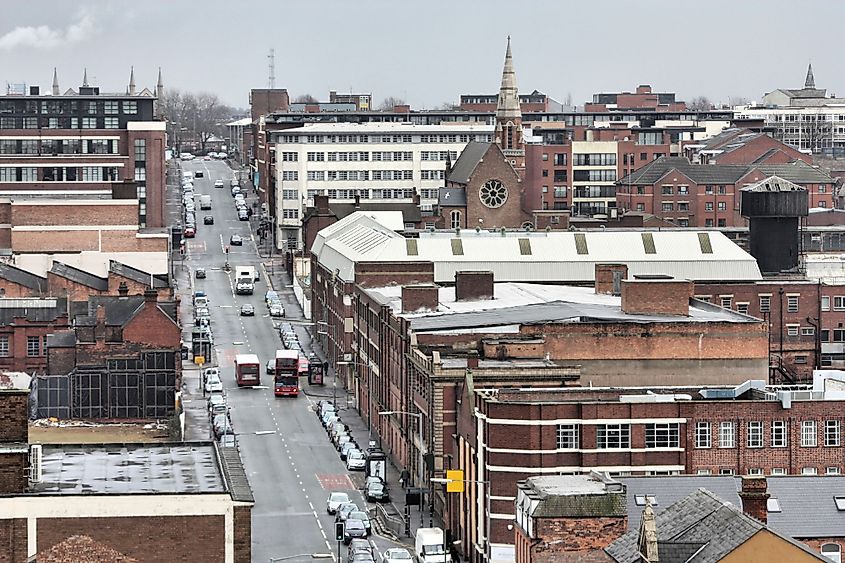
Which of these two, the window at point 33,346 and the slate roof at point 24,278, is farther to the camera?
the slate roof at point 24,278

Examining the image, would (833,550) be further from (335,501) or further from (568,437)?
(335,501)

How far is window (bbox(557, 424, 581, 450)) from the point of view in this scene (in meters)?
98.3

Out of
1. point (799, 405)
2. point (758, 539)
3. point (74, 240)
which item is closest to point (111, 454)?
point (758, 539)

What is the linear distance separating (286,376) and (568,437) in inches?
2426

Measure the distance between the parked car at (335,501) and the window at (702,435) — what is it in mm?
A: 23869

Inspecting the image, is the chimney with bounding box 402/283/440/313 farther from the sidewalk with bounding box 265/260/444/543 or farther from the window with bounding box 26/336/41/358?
the window with bounding box 26/336/41/358

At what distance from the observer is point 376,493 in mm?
119500

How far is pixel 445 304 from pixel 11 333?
1130 inches

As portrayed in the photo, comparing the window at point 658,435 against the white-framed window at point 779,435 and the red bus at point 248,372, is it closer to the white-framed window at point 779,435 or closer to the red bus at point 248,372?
the white-framed window at point 779,435

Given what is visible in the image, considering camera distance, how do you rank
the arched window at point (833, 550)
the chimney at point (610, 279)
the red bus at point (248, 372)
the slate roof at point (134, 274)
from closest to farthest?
the arched window at point (833, 550) → the chimney at point (610, 279) → the red bus at point (248, 372) → the slate roof at point (134, 274)

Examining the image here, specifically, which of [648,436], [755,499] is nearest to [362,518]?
[648,436]

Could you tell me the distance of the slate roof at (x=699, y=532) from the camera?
58.0m

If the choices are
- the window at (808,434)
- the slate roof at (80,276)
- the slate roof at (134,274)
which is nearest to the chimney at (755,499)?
the window at (808,434)

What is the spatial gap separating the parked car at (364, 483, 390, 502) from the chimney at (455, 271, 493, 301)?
23.0 m
